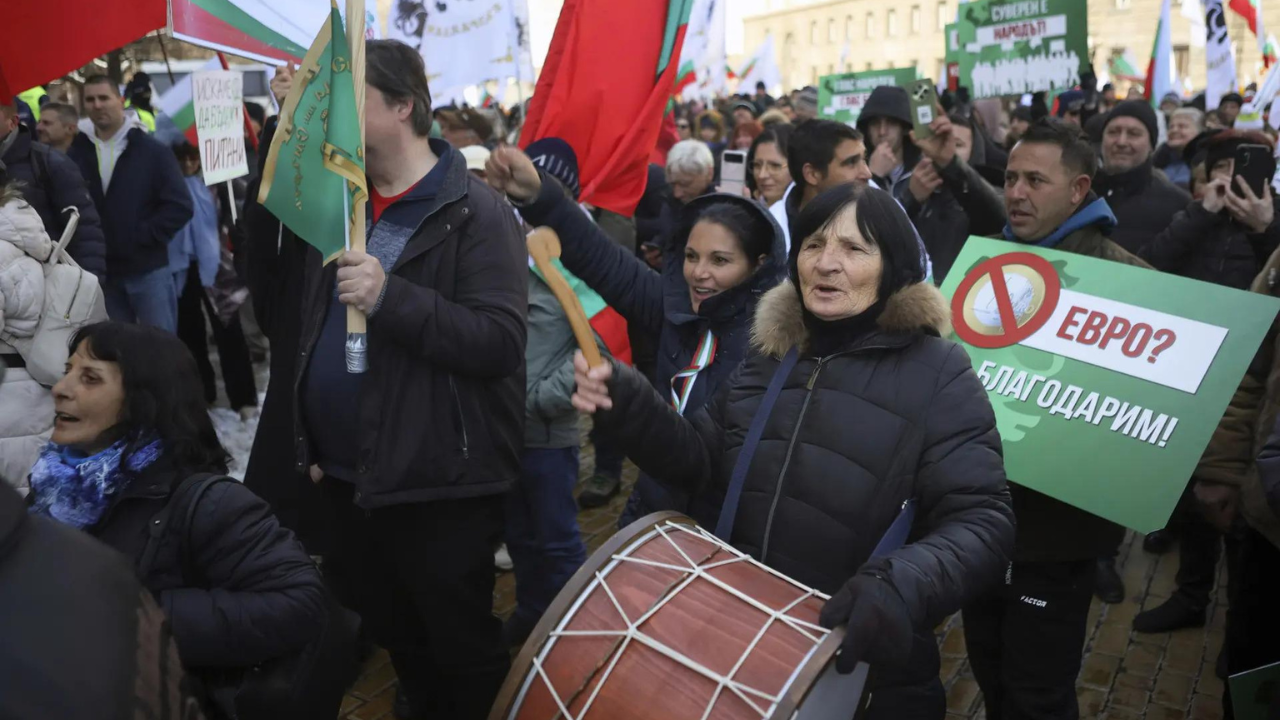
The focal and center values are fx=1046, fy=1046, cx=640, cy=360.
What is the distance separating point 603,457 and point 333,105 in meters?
3.60

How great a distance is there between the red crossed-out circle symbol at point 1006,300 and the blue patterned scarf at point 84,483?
234cm

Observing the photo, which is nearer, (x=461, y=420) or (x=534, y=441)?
(x=461, y=420)

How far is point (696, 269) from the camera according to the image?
10.3 feet

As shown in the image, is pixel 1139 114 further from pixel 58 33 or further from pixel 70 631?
pixel 70 631

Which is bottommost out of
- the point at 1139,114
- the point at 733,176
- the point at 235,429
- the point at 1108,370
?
the point at 235,429

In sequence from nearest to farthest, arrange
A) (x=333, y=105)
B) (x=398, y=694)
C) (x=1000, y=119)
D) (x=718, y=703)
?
(x=718, y=703) → (x=333, y=105) → (x=398, y=694) → (x=1000, y=119)

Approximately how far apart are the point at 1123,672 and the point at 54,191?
501 cm

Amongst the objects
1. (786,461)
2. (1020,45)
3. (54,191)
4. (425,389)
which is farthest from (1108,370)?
(1020,45)

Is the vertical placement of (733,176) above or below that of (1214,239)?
above

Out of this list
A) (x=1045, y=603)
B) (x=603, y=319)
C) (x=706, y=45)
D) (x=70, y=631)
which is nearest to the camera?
(x=70, y=631)

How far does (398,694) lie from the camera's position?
3.82m

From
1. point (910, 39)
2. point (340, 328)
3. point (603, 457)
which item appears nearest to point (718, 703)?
point (340, 328)

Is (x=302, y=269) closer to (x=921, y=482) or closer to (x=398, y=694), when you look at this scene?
(x=398, y=694)

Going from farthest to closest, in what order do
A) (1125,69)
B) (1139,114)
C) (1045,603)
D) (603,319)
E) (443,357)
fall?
(1125,69)
(1139,114)
(603,319)
(1045,603)
(443,357)
